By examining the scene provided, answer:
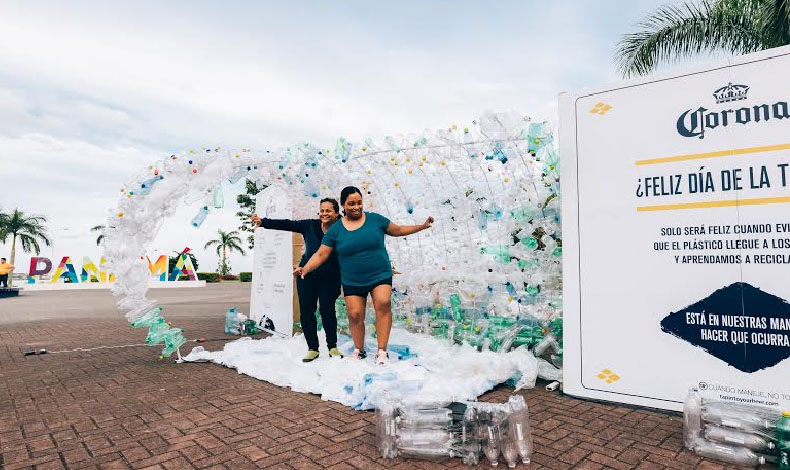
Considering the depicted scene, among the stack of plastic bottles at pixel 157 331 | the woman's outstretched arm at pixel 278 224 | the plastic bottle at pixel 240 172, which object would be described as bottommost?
the stack of plastic bottles at pixel 157 331

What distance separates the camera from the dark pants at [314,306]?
5.36 meters

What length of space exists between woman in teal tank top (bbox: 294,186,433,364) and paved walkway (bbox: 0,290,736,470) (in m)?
1.07

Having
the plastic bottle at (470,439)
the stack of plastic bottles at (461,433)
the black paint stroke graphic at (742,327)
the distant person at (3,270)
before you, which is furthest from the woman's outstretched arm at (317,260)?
the distant person at (3,270)

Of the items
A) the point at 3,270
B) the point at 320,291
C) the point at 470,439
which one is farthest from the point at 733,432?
the point at 3,270

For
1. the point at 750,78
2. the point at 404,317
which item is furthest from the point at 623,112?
the point at 404,317

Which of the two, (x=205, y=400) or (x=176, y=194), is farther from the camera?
(x=176, y=194)

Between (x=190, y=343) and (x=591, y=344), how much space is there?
5484mm

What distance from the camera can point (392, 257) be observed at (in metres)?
6.52

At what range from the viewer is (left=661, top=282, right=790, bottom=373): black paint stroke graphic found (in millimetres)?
3355

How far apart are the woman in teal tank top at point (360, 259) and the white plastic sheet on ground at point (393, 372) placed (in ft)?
1.39

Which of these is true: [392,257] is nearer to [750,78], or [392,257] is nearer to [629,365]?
[629,365]

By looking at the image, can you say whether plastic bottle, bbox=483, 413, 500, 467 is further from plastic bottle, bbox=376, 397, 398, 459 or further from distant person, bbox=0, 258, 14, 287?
distant person, bbox=0, 258, 14, 287

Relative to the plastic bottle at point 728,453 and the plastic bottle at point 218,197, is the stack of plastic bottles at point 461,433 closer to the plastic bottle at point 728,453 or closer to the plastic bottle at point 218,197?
the plastic bottle at point 728,453

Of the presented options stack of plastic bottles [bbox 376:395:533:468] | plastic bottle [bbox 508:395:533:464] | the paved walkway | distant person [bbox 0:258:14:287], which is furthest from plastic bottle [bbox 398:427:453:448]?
distant person [bbox 0:258:14:287]
